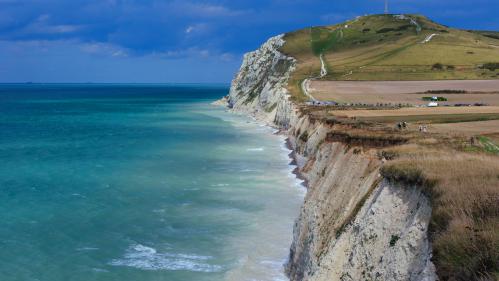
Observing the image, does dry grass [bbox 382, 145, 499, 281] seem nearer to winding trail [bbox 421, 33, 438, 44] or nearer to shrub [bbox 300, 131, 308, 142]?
shrub [bbox 300, 131, 308, 142]

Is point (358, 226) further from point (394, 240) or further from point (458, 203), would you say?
point (458, 203)

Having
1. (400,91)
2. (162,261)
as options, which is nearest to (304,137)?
(162,261)

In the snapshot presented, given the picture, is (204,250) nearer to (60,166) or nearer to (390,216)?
(390,216)

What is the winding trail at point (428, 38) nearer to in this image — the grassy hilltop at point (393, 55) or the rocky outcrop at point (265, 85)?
the grassy hilltop at point (393, 55)

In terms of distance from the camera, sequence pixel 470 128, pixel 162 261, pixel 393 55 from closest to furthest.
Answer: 1. pixel 162 261
2. pixel 470 128
3. pixel 393 55

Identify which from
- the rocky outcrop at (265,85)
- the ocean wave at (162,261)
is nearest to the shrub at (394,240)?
the ocean wave at (162,261)

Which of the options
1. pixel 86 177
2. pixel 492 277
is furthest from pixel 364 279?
pixel 86 177

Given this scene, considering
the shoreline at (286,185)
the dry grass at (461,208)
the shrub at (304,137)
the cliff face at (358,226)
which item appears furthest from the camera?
the shrub at (304,137)

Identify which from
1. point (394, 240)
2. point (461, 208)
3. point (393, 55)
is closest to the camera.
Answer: point (461, 208)
